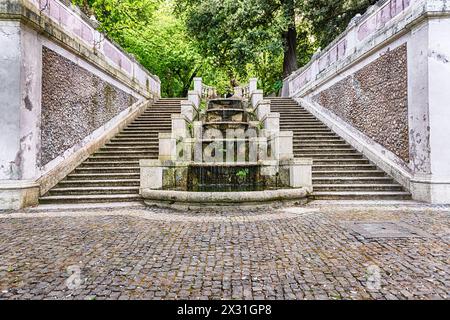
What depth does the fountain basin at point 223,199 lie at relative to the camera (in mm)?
6957

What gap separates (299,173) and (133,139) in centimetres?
692

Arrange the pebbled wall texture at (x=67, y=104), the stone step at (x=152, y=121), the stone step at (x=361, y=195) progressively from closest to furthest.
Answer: the stone step at (x=361, y=195) → the pebbled wall texture at (x=67, y=104) → the stone step at (x=152, y=121)

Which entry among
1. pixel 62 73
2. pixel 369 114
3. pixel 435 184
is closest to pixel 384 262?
pixel 435 184

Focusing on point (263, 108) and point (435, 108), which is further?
point (263, 108)

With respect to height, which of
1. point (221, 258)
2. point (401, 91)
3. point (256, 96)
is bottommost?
point (221, 258)

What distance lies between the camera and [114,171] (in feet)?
32.3

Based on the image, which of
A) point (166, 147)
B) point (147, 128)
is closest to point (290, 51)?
point (147, 128)

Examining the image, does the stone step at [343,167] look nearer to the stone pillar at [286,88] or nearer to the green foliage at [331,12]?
the stone pillar at [286,88]

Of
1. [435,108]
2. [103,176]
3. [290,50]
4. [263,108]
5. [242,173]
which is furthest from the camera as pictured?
[290,50]

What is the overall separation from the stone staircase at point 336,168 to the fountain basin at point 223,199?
1.51 meters

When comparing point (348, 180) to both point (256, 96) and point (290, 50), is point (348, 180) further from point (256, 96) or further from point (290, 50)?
point (290, 50)

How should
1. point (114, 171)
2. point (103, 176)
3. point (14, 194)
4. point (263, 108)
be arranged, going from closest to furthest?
point (14, 194) < point (103, 176) < point (114, 171) < point (263, 108)

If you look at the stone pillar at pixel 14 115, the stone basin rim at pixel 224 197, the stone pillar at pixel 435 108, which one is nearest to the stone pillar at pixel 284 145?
the stone basin rim at pixel 224 197

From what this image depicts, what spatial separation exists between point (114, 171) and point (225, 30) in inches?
499
